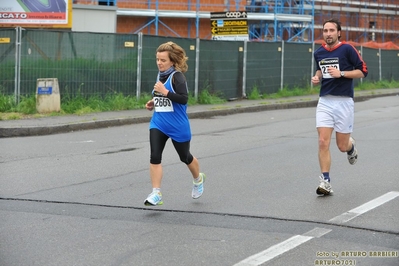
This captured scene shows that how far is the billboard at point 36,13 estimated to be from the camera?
23109 mm

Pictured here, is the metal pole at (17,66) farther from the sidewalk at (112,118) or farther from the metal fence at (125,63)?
the sidewalk at (112,118)

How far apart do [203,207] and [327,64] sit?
7.10 ft

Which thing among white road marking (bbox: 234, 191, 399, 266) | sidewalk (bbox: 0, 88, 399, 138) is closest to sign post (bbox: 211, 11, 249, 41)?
sidewalk (bbox: 0, 88, 399, 138)

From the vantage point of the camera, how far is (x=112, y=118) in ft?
59.8

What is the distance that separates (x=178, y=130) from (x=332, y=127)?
1888 millimetres

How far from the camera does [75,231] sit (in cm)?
709

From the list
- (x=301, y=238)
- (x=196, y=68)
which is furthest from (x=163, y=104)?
(x=196, y=68)

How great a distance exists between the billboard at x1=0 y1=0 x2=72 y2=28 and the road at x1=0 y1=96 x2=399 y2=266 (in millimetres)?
9259

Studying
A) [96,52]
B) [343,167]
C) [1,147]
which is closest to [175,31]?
[96,52]

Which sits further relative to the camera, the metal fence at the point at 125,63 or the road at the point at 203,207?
the metal fence at the point at 125,63

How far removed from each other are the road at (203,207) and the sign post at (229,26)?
1103 centimetres

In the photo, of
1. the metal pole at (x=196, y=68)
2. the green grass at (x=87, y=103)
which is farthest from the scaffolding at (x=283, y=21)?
the metal pole at (x=196, y=68)

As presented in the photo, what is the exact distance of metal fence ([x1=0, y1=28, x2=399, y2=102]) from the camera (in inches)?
749

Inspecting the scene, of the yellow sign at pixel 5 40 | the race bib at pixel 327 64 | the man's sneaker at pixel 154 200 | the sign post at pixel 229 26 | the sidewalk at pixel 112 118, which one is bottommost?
the man's sneaker at pixel 154 200
